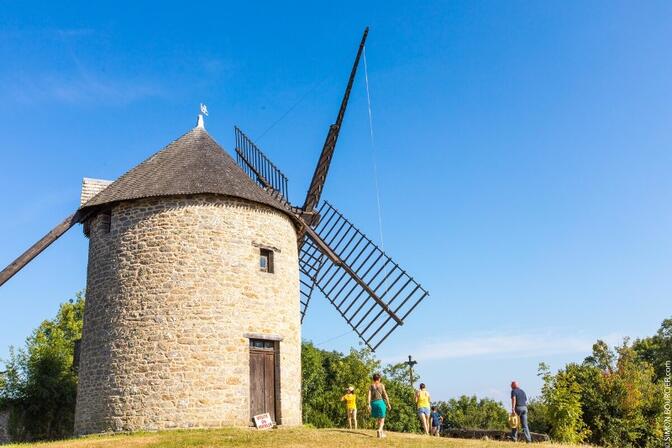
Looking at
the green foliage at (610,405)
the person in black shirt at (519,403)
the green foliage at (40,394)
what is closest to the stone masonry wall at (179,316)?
the person in black shirt at (519,403)

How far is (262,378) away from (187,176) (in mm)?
5542

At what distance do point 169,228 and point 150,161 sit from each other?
3668mm

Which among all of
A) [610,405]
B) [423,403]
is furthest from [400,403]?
[423,403]

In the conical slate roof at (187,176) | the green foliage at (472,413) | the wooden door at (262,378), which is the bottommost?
the green foliage at (472,413)

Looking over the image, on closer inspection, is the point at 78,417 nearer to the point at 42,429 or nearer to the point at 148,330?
the point at 148,330

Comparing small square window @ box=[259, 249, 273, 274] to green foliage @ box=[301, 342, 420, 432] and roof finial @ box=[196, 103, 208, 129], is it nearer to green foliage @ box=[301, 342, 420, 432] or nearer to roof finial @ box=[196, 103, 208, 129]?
roof finial @ box=[196, 103, 208, 129]

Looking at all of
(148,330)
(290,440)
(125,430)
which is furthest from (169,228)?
(290,440)

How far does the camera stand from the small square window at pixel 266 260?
16031 mm

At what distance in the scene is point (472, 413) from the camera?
4859cm

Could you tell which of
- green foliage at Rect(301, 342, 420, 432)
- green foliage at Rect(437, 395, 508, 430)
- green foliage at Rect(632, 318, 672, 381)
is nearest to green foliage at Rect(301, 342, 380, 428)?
green foliage at Rect(301, 342, 420, 432)

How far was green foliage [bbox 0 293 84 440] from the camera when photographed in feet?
73.5

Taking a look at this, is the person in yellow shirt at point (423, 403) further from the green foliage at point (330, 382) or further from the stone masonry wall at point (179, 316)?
the green foliage at point (330, 382)

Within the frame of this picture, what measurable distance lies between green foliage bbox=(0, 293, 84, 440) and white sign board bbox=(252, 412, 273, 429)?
479 inches

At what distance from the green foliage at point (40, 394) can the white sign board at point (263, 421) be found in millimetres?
12175
